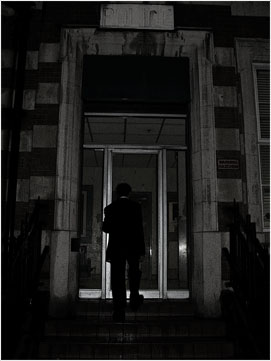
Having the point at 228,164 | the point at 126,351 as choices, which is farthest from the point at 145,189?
the point at 126,351

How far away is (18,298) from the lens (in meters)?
3.93

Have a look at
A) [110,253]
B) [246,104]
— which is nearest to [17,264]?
[110,253]

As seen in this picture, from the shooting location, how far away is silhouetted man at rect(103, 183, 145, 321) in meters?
4.87

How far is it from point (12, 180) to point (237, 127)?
3495 millimetres

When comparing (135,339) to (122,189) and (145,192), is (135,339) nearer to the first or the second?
(122,189)

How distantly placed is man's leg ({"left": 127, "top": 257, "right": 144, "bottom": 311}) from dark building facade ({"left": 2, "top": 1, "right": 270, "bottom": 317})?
0.92 metres

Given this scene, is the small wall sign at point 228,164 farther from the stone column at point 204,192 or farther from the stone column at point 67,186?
the stone column at point 67,186

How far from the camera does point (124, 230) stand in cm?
495

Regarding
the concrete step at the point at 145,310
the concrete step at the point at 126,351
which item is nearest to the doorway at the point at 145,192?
the concrete step at the point at 145,310

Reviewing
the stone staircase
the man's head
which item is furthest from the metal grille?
the stone staircase

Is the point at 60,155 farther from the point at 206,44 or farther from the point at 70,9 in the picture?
the point at 206,44

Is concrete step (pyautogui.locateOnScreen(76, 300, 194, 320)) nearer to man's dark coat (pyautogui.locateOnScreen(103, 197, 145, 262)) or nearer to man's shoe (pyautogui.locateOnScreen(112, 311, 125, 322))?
man's shoe (pyautogui.locateOnScreen(112, 311, 125, 322))

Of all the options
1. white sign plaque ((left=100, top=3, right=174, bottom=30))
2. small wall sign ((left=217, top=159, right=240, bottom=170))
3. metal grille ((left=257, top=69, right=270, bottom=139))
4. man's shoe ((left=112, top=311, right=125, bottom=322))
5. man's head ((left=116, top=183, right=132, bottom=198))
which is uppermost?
white sign plaque ((left=100, top=3, right=174, bottom=30))

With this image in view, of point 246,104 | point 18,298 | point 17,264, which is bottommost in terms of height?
point 18,298
